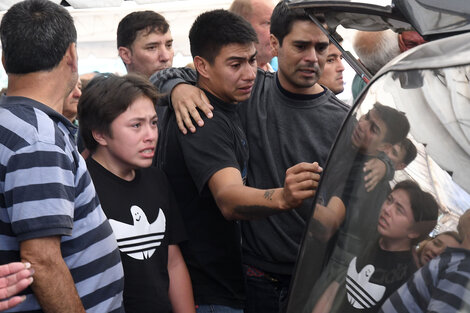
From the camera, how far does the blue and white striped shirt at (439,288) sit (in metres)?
1.27

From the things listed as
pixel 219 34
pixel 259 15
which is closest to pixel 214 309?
pixel 219 34

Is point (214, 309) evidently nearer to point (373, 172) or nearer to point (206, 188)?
point (206, 188)

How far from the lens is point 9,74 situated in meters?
2.09

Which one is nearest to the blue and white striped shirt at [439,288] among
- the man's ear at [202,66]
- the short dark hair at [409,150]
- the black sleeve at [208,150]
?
the short dark hair at [409,150]

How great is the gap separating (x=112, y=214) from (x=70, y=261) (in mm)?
466

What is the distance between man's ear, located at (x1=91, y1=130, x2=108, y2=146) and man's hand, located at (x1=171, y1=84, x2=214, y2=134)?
29 centimetres

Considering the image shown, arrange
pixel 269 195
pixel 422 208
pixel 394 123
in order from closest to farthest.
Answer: pixel 422 208 < pixel 394 123 < pixel 269 195

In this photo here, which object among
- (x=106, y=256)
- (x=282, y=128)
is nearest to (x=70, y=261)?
(x=106, y=256)

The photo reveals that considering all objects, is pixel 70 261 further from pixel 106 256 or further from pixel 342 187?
pixel 342 187

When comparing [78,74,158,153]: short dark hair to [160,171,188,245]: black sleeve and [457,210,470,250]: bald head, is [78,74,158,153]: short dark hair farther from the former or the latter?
[457,210,470,250]: bald head

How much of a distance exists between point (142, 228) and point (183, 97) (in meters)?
0.53

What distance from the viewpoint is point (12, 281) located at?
6.08ft

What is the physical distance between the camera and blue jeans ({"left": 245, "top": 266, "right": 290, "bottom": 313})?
2.76 meters

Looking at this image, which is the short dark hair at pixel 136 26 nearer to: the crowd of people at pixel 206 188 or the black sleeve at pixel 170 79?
the crowd of people at pixel 206 188
